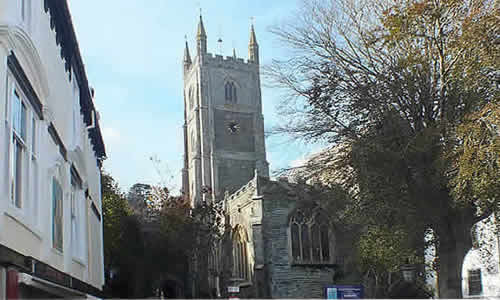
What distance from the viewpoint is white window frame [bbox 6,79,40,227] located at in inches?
251

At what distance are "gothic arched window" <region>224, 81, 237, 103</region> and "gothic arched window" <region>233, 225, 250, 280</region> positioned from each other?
3535 cm

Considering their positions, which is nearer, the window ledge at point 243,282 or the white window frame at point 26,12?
the white window frame at point 26,12

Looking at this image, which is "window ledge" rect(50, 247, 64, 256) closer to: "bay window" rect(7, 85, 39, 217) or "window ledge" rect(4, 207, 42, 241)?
"window ledge" rect(4, 207, 42, 241)

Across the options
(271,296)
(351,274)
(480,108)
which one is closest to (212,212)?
(271,296)

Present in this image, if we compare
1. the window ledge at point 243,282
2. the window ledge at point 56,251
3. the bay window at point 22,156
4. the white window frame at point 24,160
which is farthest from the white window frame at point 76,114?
the window ledge at point 243,282

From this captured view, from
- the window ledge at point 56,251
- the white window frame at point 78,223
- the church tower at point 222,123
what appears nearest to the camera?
the window ledge at point 56,251

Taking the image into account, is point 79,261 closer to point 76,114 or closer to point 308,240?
point 76,114

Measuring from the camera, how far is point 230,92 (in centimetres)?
7712

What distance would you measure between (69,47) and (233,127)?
64285mm

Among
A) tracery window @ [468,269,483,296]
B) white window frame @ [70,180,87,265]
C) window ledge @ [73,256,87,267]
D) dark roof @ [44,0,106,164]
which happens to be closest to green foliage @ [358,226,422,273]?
tracery window @ [468,269,483,296]

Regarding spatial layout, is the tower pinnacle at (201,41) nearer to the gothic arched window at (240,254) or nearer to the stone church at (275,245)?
the stone church at (275,245)

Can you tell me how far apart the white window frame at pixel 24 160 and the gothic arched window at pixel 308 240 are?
30.4 m

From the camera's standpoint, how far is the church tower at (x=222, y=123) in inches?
2837

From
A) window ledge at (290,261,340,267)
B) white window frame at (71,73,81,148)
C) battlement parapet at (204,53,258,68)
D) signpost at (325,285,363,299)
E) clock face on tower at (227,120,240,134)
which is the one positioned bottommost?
signpost at (325,285,363,299)
